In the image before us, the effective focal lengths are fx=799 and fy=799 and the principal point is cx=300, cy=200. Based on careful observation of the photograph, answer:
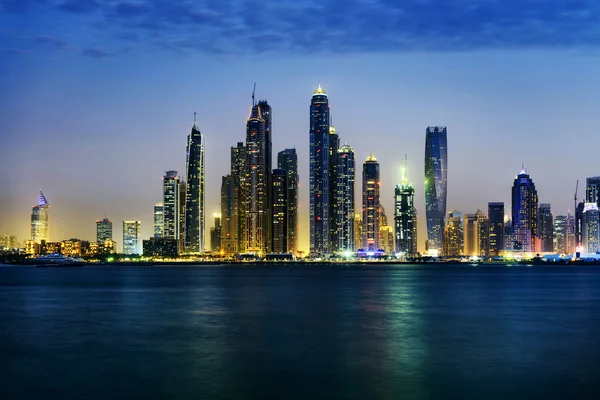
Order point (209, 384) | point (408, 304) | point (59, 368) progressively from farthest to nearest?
1. point (408, 304)
2. point (59, 368)
3. point (209, 384)

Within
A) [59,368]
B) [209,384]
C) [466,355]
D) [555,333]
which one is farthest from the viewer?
[555,333]

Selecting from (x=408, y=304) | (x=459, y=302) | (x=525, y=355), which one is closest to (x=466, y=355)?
(x=525, y=355)

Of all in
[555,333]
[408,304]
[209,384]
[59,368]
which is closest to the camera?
[209,384]

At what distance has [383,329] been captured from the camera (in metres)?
59.7

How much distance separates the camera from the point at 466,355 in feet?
148

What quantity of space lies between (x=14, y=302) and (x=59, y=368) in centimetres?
5476

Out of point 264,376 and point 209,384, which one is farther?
point 264,376

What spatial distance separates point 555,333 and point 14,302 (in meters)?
61.2

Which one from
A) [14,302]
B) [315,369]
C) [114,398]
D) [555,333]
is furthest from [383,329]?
[14,302]

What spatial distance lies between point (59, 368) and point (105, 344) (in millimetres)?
9734

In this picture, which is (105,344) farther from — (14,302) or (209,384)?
Answer: (14,302)

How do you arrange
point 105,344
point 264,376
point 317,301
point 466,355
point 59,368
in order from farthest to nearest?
point 317,301, point 105,344, point 466,355, point 59,368, point 264,376

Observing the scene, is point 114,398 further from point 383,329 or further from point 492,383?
point 383,329

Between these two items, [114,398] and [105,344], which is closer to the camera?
[114,398]
